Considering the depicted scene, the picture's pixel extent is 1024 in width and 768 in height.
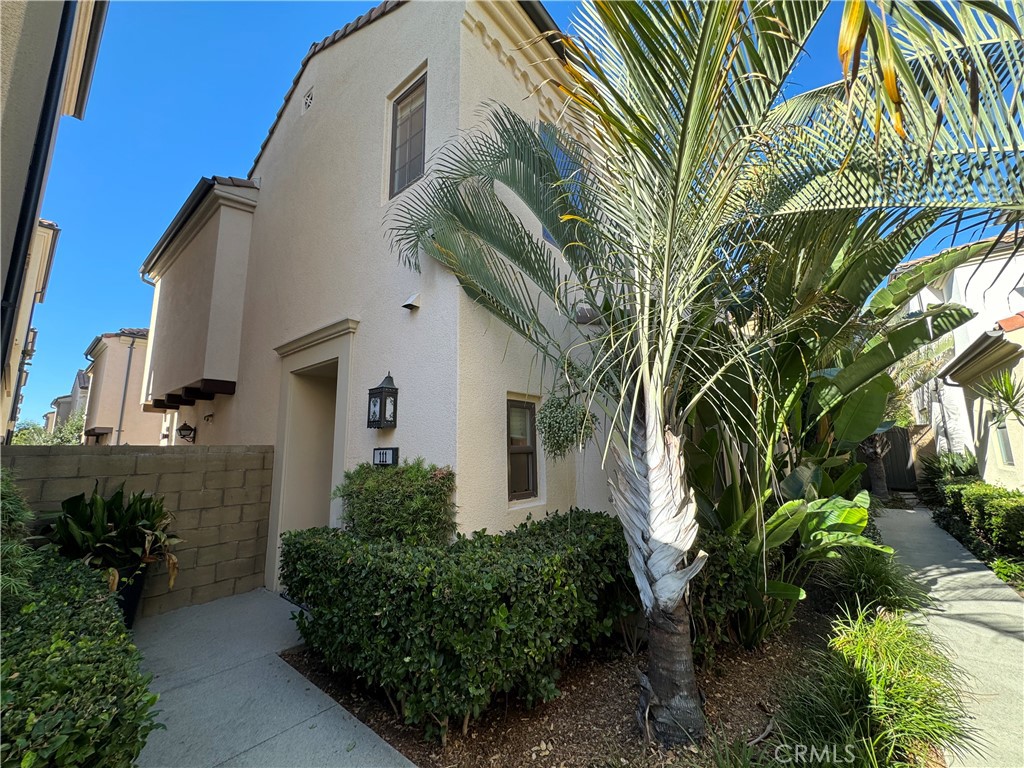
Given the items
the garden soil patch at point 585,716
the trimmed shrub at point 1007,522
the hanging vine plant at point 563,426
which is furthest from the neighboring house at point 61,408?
the trimmed shrub at point 1007,522

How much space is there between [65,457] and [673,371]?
688 centimetres

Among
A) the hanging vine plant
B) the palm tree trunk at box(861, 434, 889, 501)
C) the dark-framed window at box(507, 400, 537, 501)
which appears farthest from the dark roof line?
the palm tree trunk at box(861, 434, 889, 501)

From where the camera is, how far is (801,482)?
4.75 meters

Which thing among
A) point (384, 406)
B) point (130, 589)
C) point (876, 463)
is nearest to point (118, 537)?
point (130, 589)

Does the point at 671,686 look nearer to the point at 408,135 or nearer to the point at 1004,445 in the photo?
the point at 408,135

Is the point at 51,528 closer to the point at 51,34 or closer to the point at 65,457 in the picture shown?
the point at 65,457

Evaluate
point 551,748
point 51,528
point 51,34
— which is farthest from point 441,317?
point 51,528

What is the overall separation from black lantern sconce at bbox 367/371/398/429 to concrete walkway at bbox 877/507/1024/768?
216 inches

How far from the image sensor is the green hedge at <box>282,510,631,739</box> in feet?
10.0

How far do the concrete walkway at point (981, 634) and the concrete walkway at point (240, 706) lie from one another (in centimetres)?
425

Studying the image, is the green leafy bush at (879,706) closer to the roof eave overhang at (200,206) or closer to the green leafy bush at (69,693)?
the green leafy bush at (69,693)

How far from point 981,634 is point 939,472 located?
10940mm

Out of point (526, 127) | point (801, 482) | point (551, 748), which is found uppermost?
point (526, 127)

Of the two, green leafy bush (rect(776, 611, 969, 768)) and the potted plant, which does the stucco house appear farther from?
green leafy bush (rect(776, 611, 969, 768))
